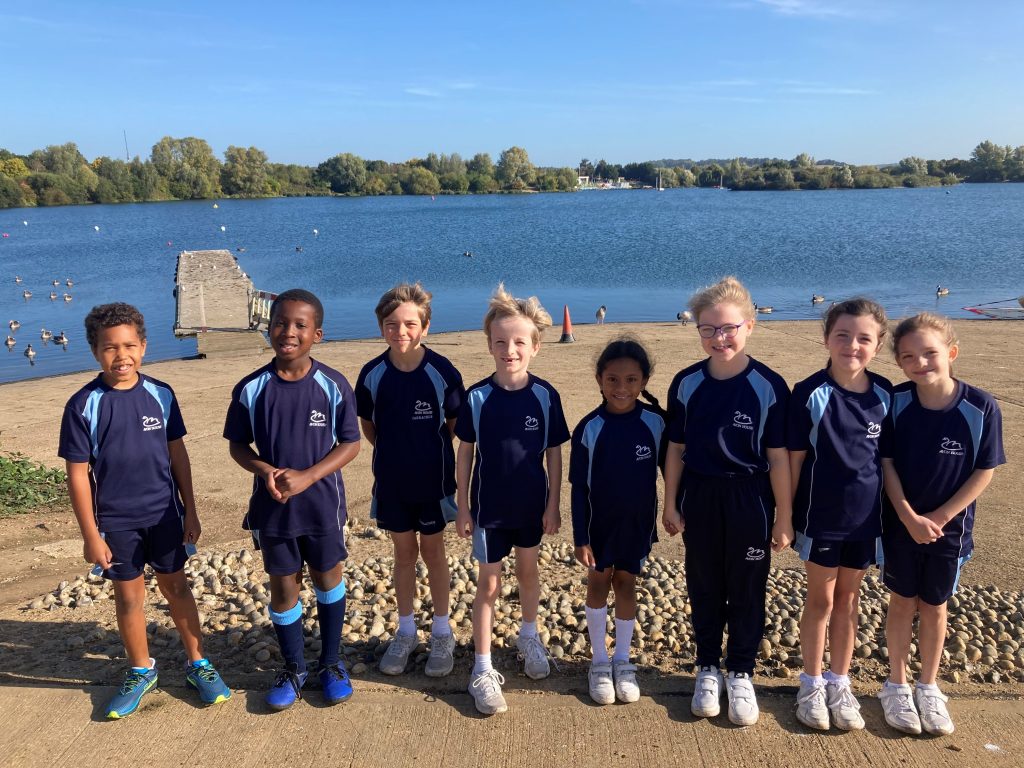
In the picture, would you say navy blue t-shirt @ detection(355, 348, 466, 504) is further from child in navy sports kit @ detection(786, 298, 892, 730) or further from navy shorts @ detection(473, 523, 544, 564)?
child in navy sports kit @ detection(786, 298, 892, 730)

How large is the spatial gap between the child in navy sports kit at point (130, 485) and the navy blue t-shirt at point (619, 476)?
174 centimetres

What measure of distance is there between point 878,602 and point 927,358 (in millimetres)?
2004

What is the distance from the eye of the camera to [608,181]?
190 metres

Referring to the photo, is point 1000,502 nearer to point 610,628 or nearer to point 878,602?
point 878,602

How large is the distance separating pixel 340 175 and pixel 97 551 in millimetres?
136689

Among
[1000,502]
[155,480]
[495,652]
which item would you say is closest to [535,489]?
[495,652]

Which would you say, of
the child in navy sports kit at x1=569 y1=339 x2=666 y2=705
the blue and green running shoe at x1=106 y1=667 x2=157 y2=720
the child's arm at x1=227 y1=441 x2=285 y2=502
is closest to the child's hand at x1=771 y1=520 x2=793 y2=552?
the child in navy sports kit at x1=569 y1=339 x2=666 y2=705

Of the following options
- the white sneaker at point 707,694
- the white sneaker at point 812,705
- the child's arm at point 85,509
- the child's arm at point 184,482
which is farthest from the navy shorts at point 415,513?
the white sneaker at point 812,705

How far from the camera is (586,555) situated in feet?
10.7

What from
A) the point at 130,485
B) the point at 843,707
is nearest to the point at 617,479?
the point at 843,707

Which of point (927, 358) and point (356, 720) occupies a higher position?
point (927, 358)

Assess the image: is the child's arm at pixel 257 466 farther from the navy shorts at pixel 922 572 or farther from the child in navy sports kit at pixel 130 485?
the navy shorts at pixel 922 572

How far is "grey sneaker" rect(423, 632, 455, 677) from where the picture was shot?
11.4 ft

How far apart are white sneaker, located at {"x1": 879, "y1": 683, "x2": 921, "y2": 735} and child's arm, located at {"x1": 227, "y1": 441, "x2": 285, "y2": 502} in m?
2.63
